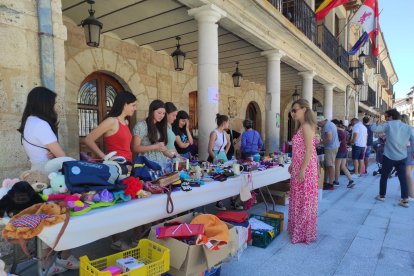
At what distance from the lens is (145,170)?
2.55m

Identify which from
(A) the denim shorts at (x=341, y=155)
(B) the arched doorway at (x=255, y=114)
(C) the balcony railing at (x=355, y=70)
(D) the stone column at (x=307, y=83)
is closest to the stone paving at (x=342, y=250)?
(A) the denim shorts at (x=341, y=155)

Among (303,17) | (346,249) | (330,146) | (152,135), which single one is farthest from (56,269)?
(303,17)

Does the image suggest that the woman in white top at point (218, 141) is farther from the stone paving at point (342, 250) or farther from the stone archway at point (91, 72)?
the stone archway at point (91, 72)

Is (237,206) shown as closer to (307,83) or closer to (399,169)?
(399,169)

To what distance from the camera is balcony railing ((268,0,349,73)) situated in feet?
26.2

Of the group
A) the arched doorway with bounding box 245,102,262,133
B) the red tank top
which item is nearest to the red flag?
the arched doorway with bounding box 245,102,262,133

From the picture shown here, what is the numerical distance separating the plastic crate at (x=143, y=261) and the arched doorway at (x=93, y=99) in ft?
13.1

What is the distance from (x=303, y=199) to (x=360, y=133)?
4881mm

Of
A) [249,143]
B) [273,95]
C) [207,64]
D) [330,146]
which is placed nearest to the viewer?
[207,64]

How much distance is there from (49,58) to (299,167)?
285 cm

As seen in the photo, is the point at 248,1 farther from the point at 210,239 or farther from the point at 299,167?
the point at 210,239

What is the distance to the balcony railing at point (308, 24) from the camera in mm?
8000

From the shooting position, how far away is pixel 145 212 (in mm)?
2188

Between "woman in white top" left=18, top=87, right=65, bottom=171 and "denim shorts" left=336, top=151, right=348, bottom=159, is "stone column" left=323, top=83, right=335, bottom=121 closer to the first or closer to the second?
"denim shorts" left=336, top=151, right=348, bottom=159
